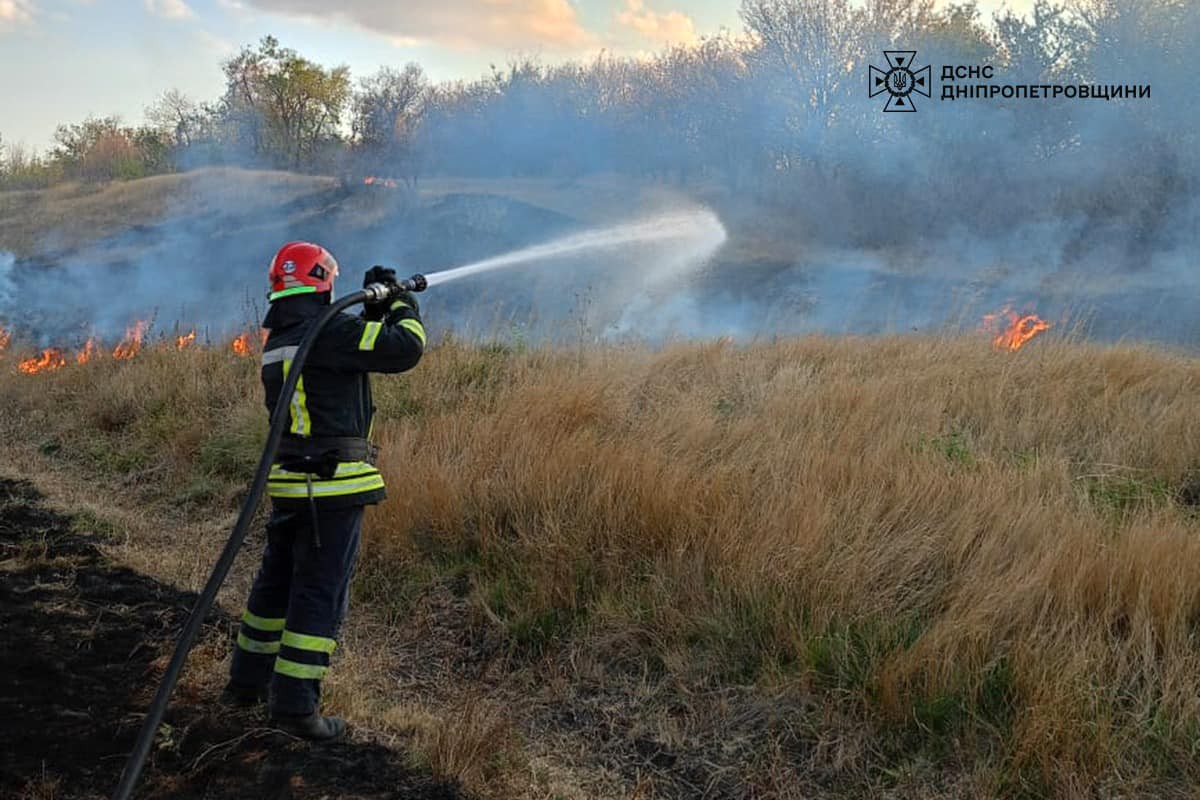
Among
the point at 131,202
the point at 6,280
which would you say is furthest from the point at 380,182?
the point at 6,280

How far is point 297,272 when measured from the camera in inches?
115

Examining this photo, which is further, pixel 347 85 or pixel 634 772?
pixel 347 85

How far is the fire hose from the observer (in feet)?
6.55

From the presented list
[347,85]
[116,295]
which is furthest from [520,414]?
[347,85]

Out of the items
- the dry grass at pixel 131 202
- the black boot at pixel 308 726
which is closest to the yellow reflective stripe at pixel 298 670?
the black boot at pixel 308 726

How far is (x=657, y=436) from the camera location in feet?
16.1

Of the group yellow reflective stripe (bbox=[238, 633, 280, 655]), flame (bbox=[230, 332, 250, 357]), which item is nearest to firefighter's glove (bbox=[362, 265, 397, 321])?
yellow reflective stripe (bbox=[238, 633, 280, 655])

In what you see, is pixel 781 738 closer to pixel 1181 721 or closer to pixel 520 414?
pixel 1181 721

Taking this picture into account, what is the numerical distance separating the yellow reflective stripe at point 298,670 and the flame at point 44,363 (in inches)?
308

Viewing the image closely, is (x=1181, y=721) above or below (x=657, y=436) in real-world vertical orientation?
below

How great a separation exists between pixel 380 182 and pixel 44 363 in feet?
54.5

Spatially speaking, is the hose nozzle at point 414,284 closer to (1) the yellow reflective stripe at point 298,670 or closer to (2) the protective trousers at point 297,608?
(2) the protective trousers at point 297,608

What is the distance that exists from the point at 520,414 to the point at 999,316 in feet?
25.3

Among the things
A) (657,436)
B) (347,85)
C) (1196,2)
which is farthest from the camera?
(347,85)
